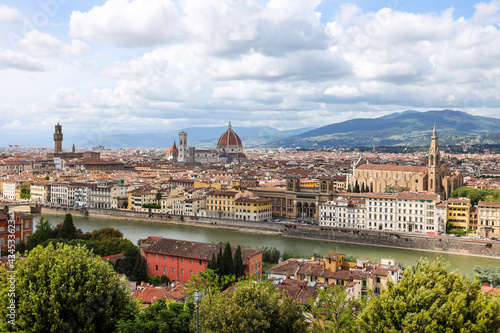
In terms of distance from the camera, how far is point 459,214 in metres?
22.9

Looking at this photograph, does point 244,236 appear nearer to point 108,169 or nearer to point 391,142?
point 108,169

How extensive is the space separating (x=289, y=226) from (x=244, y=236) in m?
2.46

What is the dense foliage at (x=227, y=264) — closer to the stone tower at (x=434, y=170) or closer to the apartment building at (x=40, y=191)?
the stone tower at (x=434, y=170)

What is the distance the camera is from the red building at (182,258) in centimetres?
1393

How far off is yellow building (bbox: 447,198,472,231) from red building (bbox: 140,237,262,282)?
12.3 meters

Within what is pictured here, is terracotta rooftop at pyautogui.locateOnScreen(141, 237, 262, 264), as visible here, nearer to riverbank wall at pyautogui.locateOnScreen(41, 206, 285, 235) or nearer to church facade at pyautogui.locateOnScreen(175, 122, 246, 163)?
riverbank wall at pyautogui.locateOnScreen(41, 206, 285, 235)

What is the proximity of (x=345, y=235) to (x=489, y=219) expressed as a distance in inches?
249

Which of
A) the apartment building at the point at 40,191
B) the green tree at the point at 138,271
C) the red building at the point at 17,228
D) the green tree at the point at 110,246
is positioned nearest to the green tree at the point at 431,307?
the green tree at the point at 138,271

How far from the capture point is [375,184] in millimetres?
33312

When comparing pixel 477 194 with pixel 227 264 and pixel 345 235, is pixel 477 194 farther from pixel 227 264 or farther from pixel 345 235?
pixel 227 264

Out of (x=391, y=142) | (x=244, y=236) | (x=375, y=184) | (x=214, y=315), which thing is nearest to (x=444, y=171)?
(x=375, y=184)

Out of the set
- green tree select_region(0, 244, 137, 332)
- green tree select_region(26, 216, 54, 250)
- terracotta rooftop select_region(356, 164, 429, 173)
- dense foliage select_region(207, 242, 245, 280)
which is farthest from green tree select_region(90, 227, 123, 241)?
terracotta rooftop select_region(356, 164, 429, 173)

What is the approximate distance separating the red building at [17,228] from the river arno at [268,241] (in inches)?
188

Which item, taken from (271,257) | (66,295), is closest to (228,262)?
(271,257)
